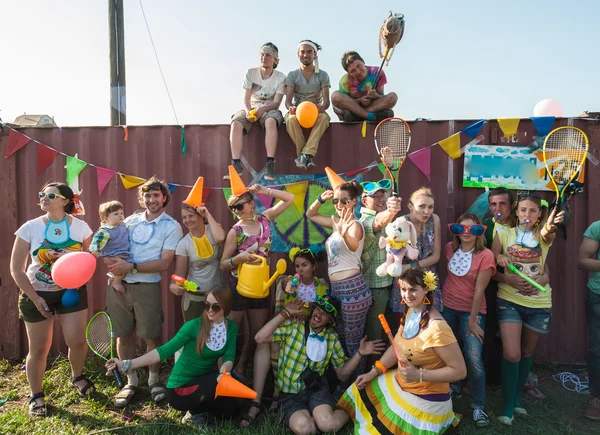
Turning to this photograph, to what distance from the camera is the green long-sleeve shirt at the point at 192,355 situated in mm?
3520

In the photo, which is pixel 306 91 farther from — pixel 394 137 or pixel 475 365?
pixel 475 365

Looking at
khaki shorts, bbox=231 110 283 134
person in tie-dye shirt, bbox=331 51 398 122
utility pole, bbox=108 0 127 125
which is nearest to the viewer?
khaki shorts, bbox=231 110 283 134

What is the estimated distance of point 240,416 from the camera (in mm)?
3564

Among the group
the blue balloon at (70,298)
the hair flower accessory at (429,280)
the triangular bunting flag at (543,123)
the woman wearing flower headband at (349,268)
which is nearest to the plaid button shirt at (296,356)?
the woman wearing flower headband at (349,268)

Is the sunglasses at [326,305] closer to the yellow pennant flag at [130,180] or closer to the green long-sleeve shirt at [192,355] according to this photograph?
the green long-sleeve shirt at [192,355]

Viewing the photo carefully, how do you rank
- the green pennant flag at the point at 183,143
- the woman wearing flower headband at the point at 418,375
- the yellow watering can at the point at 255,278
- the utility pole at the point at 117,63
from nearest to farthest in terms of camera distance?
the woman wearing flower headband at the point at 418,375
the yellow watering can at the point at 255,278
the green pennant flag at the point at 183,143
the utility pole at the point at 117,63

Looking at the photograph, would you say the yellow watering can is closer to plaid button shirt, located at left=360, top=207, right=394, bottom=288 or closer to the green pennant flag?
plaid button shirt, located at left=360, top=207, right=394, bottom=288

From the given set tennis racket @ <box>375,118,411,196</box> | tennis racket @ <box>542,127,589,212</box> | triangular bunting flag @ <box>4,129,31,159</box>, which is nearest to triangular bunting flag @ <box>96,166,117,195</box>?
triangular bunting flag @ <box>4,129,31,159</box>

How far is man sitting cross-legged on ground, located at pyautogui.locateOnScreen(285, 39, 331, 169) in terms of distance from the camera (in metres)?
4.58

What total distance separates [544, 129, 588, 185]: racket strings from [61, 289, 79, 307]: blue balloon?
4647mm

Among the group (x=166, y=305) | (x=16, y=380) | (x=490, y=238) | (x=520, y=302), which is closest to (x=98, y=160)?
(x=166, y=305)

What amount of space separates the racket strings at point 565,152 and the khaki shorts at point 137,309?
13.3ft

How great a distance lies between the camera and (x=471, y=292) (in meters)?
3.70

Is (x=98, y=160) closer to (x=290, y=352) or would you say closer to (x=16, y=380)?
(x=16, y=380)
